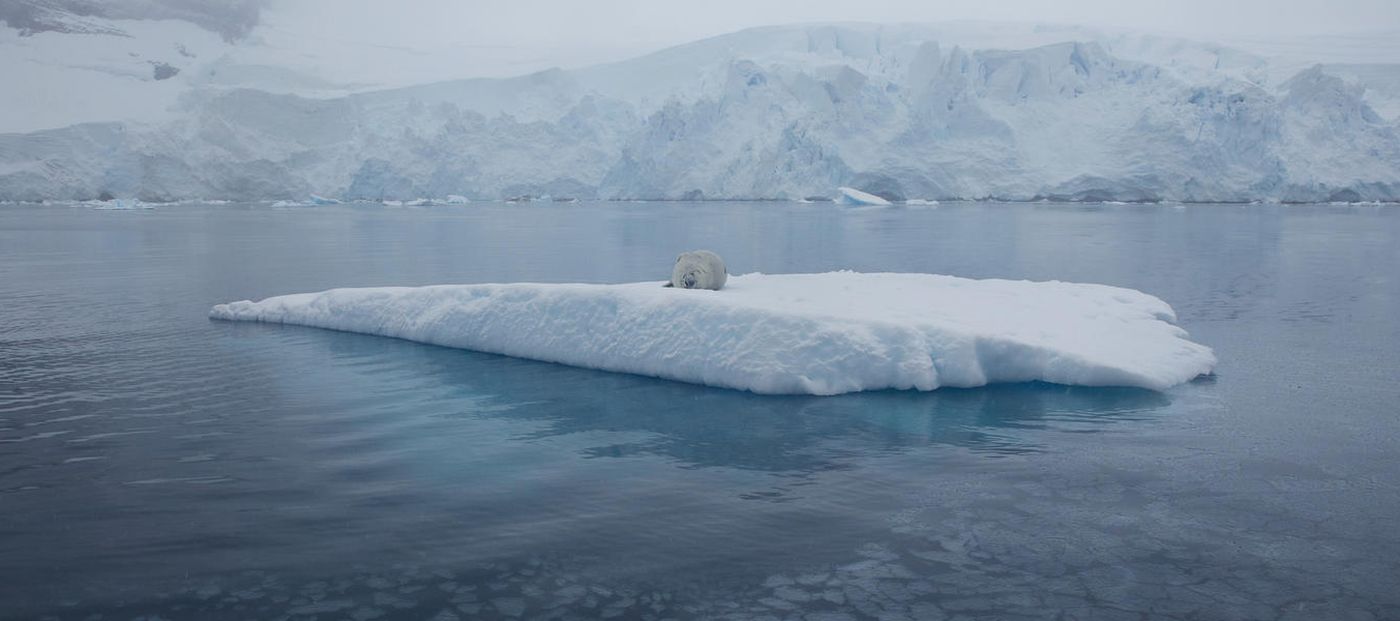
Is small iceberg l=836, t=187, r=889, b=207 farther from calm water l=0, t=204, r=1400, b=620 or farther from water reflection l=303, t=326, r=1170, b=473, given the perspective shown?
water reflection l=303, t=326, r=1170, b=473

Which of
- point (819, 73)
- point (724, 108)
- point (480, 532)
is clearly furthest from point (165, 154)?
point (480, 532)

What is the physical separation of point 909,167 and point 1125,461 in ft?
170

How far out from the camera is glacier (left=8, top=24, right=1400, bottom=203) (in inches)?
2105

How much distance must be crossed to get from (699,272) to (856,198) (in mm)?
43136

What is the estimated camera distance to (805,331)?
9758 mm

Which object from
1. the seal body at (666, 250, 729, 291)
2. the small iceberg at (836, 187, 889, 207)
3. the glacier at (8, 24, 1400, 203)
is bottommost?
the seal body at (666, 250, 729, 291)

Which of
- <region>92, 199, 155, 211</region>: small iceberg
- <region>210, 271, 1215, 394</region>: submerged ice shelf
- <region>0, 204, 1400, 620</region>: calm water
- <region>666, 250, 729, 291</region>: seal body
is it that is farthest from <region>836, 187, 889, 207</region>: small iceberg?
<region>92, 199, 155, 211</region>: small iceberg

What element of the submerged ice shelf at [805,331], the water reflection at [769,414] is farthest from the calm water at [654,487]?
the submerged ice shelf at [805,331]

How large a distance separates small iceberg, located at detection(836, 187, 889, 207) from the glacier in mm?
1010

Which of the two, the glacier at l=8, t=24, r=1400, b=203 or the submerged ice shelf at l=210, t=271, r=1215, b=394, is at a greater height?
the glacier at l=8, t=24, r=1400, b=203

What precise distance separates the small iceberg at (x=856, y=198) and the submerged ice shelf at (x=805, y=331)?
41757 mm

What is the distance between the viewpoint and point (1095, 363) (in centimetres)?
965

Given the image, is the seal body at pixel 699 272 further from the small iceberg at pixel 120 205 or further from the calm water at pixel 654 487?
the small iceberg at pixel 120 205

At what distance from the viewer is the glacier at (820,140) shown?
175 ft
